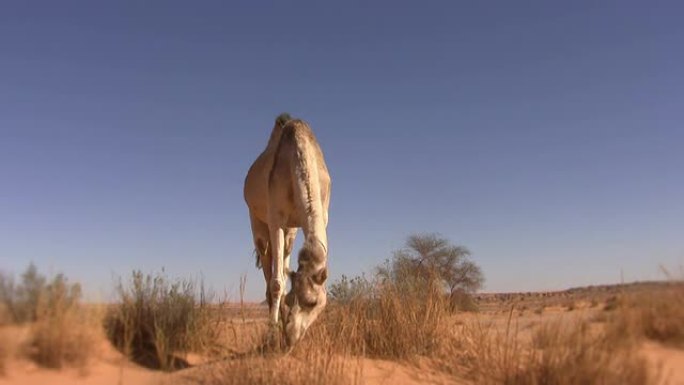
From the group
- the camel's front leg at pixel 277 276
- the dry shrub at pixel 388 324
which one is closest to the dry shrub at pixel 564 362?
the dry shrub at pixel 388 324

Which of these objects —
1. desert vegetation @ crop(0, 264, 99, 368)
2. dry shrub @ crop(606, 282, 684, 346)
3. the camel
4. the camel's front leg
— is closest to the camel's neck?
the camel

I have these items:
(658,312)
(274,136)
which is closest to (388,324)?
(658,312)

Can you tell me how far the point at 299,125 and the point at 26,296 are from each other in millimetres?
5290

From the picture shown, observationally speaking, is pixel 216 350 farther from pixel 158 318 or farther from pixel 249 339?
pixel 158 318

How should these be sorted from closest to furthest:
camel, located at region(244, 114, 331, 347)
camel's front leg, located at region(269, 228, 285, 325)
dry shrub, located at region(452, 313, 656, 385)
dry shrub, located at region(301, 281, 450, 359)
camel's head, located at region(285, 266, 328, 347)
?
dry shrub, located at region(452, 313, 656, 385), camel's head, located at region(285, 266, 328, 347), camel, located at region(244, 114, 331, 347), dry shrub, located at region(301, 281, 450, 359), camel's front leg, located at region(269, 228, 285, 325)

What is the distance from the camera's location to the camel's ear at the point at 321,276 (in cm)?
696

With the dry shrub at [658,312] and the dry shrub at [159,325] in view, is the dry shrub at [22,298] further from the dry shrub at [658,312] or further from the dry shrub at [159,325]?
the dry shrub at [658,312]

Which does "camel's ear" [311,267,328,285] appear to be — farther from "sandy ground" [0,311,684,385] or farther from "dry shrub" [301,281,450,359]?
"sandy ground" [0,311,684,385]

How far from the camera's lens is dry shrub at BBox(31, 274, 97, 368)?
5.75m

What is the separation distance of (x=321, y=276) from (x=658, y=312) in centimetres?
453

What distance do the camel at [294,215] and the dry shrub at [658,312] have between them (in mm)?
3778

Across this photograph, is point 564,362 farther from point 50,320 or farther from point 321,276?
point 50,320

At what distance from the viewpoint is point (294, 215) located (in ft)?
32.1

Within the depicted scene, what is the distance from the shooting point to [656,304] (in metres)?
7.62
